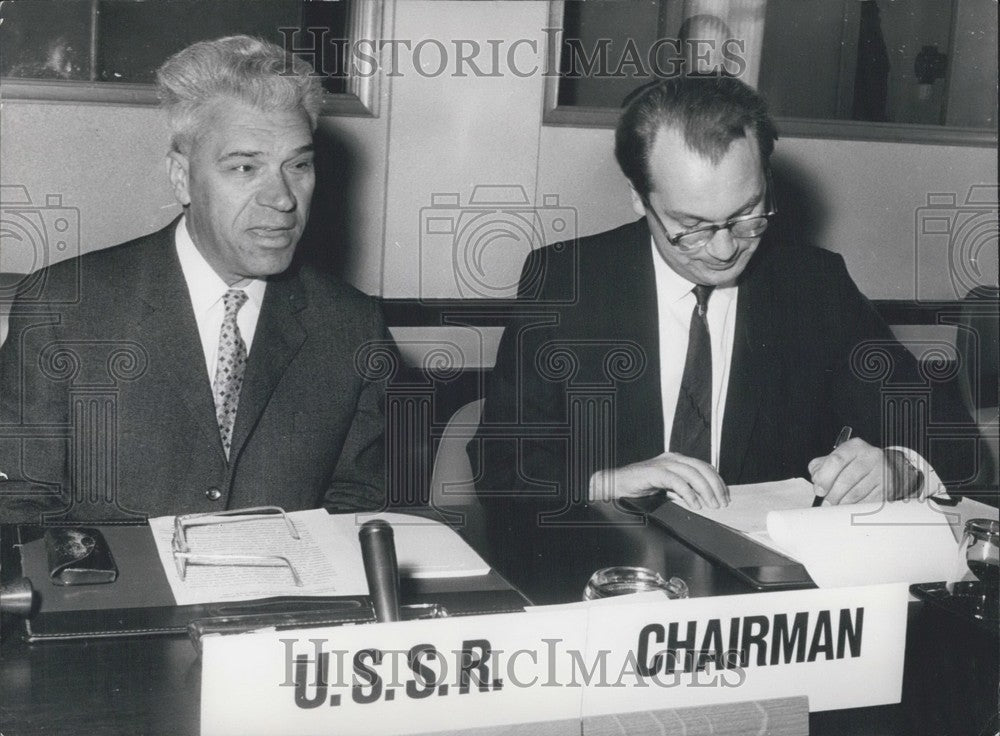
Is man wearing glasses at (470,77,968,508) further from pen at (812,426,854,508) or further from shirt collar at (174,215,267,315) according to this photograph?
shirt collar at (174,215,267,315)

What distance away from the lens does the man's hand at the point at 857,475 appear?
1360 millimetres

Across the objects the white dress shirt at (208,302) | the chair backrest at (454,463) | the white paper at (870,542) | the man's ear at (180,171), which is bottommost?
the chair backrest at (454,463)

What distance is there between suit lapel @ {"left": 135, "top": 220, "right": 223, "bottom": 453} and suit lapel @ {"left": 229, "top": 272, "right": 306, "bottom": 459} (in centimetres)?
6

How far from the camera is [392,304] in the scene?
2.81 meters

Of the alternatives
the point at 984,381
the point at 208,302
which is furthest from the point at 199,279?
the point at 984,381

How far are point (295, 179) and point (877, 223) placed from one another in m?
2.18

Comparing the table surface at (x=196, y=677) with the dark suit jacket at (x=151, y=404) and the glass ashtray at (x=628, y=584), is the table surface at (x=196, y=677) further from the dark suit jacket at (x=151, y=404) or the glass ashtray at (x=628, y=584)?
the dark suit jacket at (x=151, y=404)

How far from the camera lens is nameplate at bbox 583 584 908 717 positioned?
2.42ft

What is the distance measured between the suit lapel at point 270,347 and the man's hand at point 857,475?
915 mm

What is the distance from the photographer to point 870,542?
1.09 m

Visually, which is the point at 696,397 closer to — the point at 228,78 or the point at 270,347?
the point at 270,347

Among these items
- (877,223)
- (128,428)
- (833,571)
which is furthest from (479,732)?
(877,223)

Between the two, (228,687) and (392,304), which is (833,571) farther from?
(392,304)

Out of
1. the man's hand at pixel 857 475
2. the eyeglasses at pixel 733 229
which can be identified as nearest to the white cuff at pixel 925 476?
the man's hand at pixel 857 475
